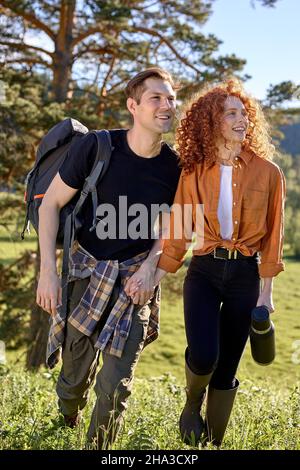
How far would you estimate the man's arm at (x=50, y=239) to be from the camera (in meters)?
3.48

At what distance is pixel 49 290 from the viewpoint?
346 centimetres

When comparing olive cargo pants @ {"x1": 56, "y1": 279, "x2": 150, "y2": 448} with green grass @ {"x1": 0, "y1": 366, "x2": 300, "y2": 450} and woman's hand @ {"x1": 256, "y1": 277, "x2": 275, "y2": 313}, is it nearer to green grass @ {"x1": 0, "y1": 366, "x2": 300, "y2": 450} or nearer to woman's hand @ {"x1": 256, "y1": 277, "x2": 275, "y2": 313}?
green grass @ {"x1": 0, "y1": 366, "x2": 300, "y2": 450}

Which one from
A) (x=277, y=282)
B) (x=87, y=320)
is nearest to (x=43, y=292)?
(x=87, y=320)

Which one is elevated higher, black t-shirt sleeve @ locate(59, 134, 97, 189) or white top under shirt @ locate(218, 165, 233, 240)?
black t-shirt sleeve @ locate(59, 134, 97, 189)

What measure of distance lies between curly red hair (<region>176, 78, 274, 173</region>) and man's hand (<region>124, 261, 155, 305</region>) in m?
0.63

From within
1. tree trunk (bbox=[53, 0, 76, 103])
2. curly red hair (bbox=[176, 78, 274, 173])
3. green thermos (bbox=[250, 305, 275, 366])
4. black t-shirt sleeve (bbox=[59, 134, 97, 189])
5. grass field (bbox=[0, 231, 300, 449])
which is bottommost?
grass field (bbox=[0, 231, 300, 449])

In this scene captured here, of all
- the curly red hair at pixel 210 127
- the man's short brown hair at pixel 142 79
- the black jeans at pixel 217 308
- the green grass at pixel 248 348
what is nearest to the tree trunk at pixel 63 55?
the green grass at pixel 248 348

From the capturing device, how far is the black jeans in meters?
3.31

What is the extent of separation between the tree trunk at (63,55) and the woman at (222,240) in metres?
9.59

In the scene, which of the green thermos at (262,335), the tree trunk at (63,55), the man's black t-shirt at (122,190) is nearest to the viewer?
the green thermos at (262,335)

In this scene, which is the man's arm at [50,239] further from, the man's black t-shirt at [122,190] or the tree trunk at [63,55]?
the tree trunk at [63,55]

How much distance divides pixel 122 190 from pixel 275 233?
914mm

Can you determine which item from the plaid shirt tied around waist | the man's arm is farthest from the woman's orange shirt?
the man's arm

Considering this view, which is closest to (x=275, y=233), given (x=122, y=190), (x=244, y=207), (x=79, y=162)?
(x=244, y=207)
